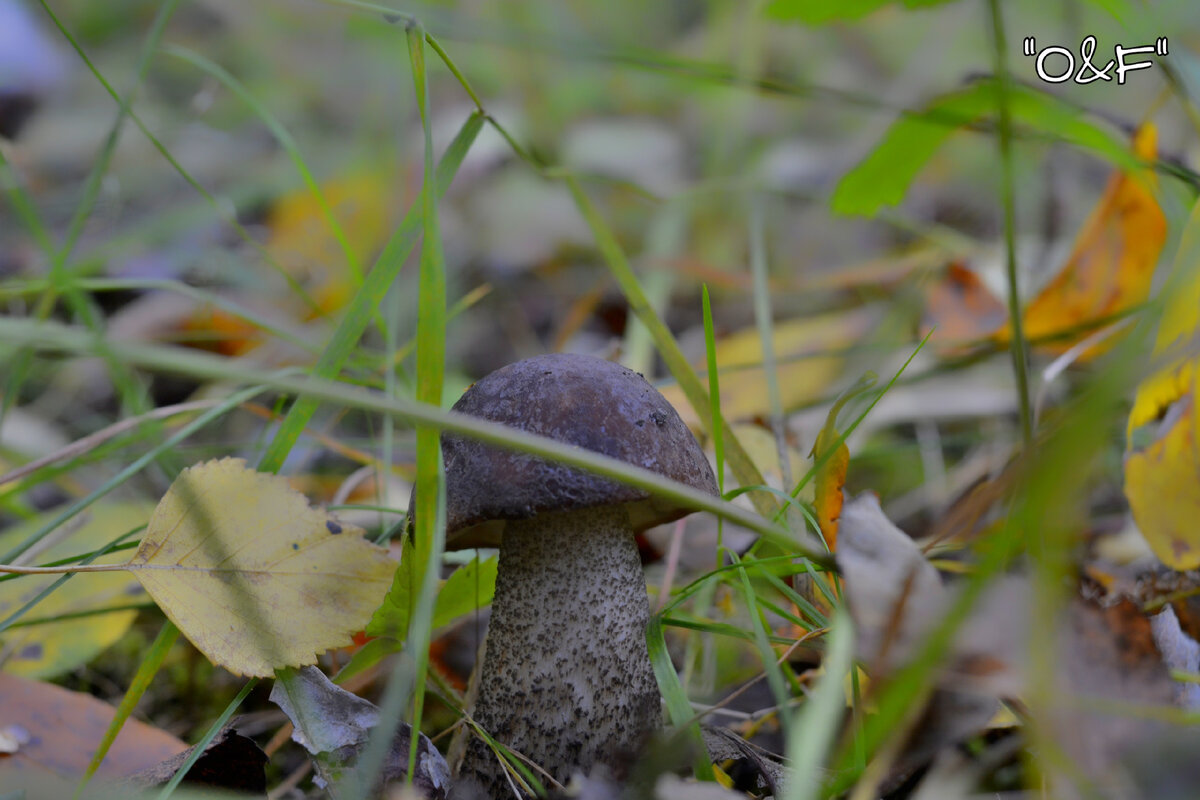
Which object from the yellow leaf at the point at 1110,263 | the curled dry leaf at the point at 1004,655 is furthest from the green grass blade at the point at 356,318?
the yellow leaf at the point at 1110,263

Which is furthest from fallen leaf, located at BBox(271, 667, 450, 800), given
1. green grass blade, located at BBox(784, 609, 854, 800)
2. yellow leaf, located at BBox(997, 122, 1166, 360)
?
yellow leaf, located at BBox(997, 122, 1166, 360)

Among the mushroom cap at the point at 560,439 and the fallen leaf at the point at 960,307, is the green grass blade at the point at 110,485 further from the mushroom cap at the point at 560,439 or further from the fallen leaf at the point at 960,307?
the fallen leaf at the point at 960,307

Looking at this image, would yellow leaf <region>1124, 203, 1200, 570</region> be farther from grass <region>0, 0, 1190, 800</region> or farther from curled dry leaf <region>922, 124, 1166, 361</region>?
curled dry leaf <region>922, 124, 1166, 361</region>

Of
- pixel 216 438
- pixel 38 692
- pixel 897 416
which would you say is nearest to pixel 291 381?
pixel 38 692

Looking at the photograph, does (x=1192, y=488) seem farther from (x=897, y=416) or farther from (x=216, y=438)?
(x=216, y=438)

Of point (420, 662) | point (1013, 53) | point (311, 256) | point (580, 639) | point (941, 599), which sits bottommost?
point (311, 256)

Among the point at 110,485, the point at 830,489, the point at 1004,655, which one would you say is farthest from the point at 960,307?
the point at 110,485
